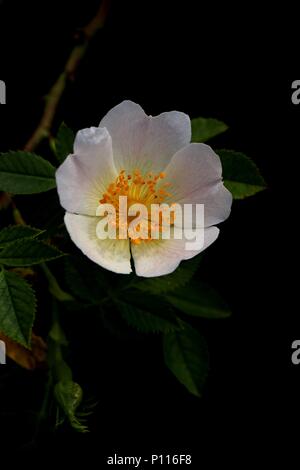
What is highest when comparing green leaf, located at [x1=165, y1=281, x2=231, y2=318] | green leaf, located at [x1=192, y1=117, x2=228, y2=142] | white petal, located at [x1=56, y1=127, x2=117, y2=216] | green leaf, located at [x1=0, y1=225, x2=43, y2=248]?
green leaf, located at [x1=192, y1=117, x2=228, y2=142]

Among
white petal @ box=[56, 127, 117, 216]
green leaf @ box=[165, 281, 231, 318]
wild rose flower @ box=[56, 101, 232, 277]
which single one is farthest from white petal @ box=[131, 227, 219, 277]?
green leaf @ box=[165, 281, 231, 318]

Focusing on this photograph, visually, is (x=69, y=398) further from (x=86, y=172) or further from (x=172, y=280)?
(x=86, y=172)

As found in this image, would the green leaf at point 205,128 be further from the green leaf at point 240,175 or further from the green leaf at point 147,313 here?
the green leaf at point 147,313

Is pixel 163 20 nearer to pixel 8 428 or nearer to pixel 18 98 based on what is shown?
pixel 18 98

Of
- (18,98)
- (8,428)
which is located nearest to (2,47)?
(18,98)

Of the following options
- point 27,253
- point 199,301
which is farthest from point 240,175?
point 27,253

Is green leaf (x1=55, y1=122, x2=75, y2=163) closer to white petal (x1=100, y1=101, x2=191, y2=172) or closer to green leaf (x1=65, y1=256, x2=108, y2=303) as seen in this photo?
white petal (x1=100, y1=101, x2=191, y2=172)
